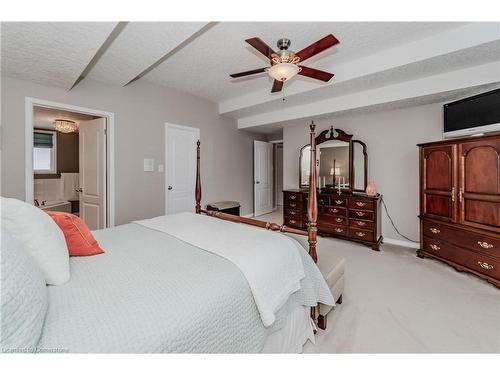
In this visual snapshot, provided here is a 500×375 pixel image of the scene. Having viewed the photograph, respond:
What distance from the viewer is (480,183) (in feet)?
8.01

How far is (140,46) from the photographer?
2.28 meters

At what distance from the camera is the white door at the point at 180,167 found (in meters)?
3.96

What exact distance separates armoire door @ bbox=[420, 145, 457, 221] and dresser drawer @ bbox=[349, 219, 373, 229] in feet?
2.23

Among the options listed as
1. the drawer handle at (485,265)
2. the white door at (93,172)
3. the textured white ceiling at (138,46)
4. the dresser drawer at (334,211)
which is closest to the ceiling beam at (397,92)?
the dresser drawer at (334,211)

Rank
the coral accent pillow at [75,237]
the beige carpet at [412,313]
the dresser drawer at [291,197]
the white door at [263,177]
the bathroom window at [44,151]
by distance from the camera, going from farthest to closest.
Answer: the white door at [263,177] < the bathroom window at [44,151] < the dresser drawer at [291,197] < the beige carpet at [412,313] < the coral accent pillow at [75,237]

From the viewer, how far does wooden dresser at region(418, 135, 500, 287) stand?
2.33 m

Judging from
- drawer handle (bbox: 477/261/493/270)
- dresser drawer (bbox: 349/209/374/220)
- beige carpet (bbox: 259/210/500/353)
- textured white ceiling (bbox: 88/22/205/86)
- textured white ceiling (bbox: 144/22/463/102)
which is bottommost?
beige carpet (bbox: 259/210/500/353)

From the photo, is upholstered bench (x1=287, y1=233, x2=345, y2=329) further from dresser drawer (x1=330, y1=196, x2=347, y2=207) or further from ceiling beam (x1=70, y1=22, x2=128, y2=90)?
ceiling beam (x1=70, y1=22, x2=128, y2=90)

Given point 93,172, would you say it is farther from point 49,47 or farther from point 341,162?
point 341,162

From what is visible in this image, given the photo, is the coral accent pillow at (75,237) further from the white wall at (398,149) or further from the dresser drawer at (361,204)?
the white wall at (398,149)

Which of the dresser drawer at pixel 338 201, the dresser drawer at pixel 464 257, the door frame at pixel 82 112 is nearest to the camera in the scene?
the dresser drawer at pixel 464 257

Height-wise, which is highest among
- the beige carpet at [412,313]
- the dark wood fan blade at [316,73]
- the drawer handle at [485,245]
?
the dark wood fan blade at [316,73]

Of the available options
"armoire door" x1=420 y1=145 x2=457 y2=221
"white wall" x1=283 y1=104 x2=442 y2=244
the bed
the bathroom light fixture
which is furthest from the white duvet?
the bathroom light fixture

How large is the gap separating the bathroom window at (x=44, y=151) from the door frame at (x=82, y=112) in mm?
3975
